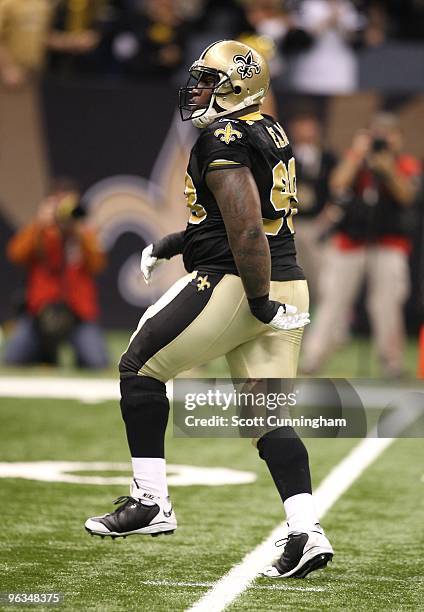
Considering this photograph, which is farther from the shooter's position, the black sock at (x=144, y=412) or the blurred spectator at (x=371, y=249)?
the blurred spectator at (x=371, y=249)

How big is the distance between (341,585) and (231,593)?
1.38 feet

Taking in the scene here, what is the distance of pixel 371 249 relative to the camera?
422 inches

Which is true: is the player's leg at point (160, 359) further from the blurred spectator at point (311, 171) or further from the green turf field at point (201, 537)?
the blurred spectator at point (311, 171)

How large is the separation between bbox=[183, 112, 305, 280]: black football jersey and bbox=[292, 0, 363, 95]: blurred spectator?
9095 mm

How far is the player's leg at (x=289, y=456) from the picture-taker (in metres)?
4.54

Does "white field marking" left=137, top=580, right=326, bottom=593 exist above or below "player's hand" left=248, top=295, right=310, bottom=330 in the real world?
below

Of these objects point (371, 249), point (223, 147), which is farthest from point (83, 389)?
point (223, 147)

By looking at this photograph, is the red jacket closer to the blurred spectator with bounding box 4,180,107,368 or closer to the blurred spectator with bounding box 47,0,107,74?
the blurred spectator with bounding box 4,180,107,368

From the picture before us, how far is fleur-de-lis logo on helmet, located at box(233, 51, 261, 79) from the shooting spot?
4.66 meters

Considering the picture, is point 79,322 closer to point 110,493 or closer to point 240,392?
point 110,493

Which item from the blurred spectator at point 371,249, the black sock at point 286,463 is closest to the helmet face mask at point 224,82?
the black sock at point 286,463

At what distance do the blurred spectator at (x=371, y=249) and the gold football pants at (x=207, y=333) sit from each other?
5814 millimetres

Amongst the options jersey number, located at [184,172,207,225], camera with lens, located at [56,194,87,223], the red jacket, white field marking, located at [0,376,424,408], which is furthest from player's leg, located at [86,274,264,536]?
the red jacket

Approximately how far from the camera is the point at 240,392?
15.5 ft
